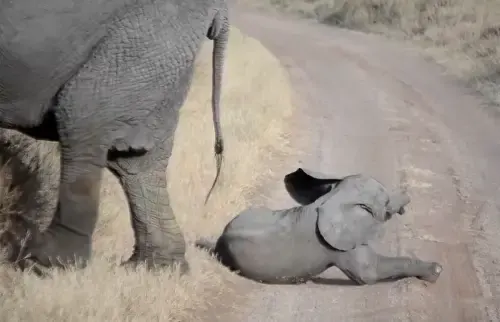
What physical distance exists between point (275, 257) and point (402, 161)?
244cm

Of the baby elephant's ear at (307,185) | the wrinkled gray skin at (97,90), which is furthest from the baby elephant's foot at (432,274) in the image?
the wrinkled gray skin at (97,90)

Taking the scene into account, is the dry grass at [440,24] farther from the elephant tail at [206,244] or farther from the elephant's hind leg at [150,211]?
the elephant's hind leg at [150,211]

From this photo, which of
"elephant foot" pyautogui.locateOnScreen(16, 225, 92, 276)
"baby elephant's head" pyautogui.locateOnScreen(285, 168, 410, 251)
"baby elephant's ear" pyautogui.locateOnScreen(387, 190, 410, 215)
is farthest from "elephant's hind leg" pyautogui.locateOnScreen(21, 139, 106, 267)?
"baby elephant's ear" pyautogui.locateOnScreen(387, 190, 410, 215)

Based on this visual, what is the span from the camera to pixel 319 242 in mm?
4043

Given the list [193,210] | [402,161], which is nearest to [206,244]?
[193,210]

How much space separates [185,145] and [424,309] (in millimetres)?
2248

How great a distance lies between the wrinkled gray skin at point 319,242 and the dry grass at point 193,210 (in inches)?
7.4

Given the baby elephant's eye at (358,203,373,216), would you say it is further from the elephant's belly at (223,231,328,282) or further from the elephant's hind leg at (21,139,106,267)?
the elephant's hind leg at (21,139,106,267)

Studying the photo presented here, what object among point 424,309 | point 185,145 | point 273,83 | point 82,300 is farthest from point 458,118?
point 82,300

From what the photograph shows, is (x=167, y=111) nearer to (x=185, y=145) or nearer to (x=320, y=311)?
(x=320, y=311)

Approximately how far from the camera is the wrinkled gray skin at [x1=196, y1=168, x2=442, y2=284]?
4.02m

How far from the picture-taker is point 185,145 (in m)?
5.63

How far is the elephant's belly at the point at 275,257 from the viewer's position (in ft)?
13.1

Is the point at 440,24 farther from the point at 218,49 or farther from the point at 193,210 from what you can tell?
the point at 218,49
